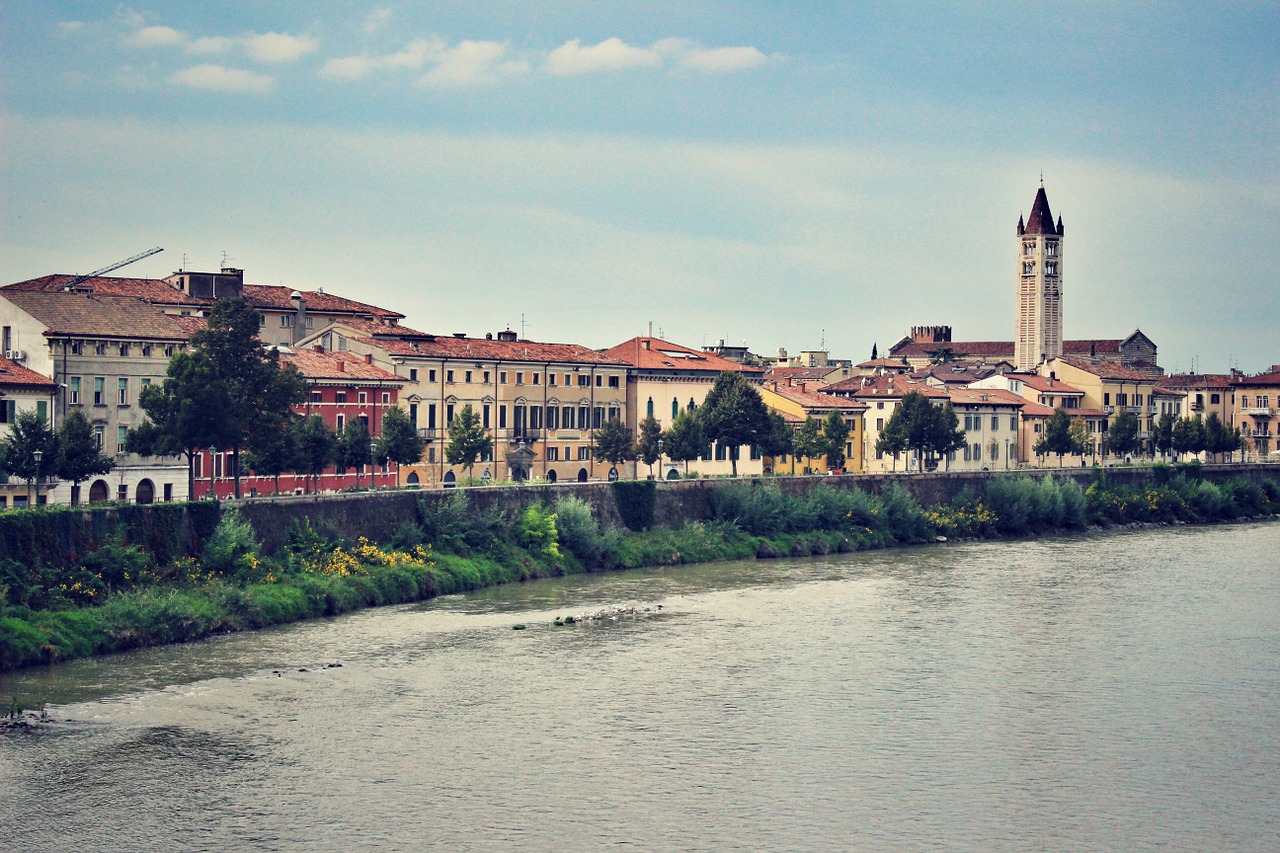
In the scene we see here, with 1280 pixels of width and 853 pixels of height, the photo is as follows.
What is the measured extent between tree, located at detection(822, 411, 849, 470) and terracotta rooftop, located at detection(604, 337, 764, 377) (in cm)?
559

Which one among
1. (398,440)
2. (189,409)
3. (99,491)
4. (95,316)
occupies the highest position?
(95,316)

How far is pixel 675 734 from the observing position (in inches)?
1270

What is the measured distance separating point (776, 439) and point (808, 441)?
3.99 meters

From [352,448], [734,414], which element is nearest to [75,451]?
[352,448]

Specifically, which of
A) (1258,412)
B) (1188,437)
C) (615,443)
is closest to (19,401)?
(615,443)

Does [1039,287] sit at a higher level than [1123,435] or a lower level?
higher

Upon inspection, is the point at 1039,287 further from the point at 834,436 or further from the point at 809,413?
the point at 834,436

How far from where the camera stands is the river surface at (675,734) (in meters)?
26.8

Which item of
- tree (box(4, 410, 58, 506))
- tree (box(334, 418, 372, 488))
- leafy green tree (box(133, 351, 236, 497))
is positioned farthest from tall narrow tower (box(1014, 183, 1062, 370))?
tree (box(4, 410, 58, 506))

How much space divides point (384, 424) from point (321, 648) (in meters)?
27.4

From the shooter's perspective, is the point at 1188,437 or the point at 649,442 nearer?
the point at 649,442

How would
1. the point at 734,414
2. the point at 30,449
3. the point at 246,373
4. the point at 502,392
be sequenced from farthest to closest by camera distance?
the point at 734,414 → the point at 502,392 → the point at 246,373 → the point at 30,449

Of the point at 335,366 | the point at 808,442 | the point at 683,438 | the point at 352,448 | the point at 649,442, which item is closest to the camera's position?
the point at 352,448

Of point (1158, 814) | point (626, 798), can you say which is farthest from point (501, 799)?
point (1158, 814)
